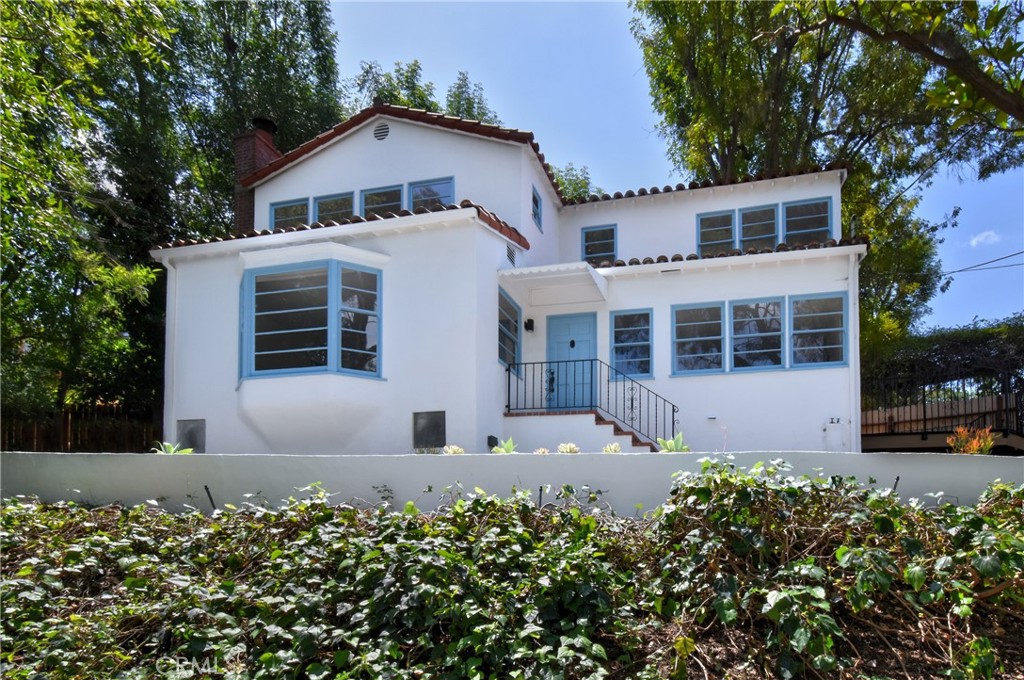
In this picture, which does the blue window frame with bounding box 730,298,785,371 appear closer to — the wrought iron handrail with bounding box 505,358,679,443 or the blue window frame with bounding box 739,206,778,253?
the wrought iron handrail with bounding box 505,358,679,443

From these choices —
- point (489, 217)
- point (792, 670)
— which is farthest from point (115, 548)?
point (489, 217)

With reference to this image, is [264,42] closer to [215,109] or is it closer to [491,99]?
[215,109]

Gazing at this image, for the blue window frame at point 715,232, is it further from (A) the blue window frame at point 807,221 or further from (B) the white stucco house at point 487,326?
(A) the blue window frame at point 807,221

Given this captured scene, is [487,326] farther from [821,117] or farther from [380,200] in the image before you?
[821,117]

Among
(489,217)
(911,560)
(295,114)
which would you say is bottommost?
(911,560)

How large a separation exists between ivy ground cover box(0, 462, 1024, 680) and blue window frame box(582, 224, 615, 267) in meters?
9.75

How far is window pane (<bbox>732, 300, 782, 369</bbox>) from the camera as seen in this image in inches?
472

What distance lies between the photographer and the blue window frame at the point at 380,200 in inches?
556

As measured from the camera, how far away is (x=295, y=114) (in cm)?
2058

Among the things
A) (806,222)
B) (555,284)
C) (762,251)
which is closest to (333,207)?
(555,284)

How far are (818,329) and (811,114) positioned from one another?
33.4 feet

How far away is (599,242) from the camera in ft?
50.2

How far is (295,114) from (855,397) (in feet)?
51.3

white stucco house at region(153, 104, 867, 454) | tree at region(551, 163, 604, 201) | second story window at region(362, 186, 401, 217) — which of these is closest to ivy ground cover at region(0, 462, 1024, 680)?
white stucco house at region(153, 104, 867, 454)
